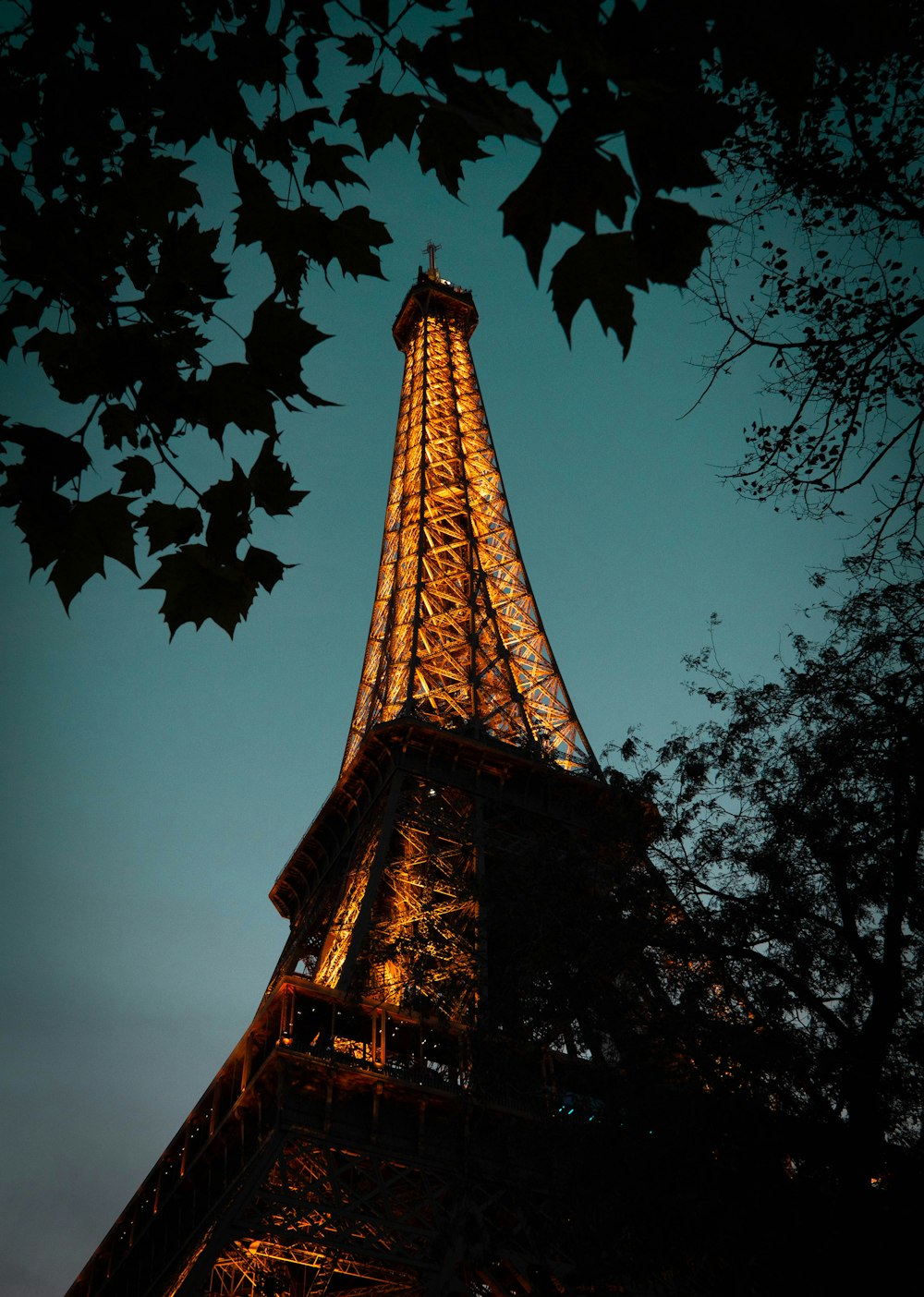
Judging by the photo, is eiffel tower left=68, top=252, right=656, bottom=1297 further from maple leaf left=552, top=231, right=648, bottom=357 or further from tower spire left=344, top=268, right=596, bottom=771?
maple leaf left=552, top=231, right=648, bottom=357

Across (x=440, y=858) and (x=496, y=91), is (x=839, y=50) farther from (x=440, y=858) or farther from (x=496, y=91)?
(x=440, y=858)

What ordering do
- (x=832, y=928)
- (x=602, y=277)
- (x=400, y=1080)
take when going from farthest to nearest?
(x=400, y=1080) < (x=832, y=928) < (x=602, y=277)

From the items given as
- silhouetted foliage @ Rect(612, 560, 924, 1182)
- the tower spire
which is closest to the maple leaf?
silhouetted foliage @ Rect(612, 560, 924, 1182)

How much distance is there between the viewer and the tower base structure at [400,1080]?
14.8 metres

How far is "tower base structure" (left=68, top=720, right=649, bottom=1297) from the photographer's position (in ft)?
48.4

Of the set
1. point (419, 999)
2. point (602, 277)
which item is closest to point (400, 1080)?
point (419, 999)

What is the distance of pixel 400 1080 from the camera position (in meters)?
22.8

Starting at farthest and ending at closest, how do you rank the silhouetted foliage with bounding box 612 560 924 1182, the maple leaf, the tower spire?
1. the tower spire
2. the silhouetted foliage with bounding box 612 560 924 1182
3. the maple leaf

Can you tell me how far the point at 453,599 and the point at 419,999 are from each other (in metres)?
27.9

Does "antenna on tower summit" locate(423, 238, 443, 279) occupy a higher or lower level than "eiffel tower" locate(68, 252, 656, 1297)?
higher

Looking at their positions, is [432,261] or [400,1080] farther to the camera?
[432,261]

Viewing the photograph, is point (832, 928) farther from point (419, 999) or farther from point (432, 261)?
point (432, 261)

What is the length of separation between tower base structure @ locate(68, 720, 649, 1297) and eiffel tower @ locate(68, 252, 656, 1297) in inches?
2.4

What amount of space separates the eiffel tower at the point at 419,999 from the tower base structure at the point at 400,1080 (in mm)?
61
